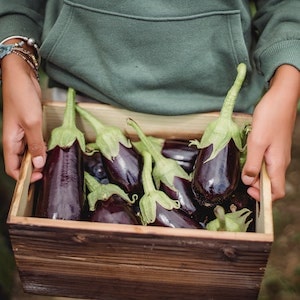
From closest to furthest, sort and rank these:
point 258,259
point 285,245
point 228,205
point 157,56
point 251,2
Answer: point 258,259 < point 228,205 < point 157,56 < point 251,2 < point 285,245

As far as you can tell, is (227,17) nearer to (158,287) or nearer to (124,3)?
(124,3)

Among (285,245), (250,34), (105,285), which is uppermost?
(250,34)

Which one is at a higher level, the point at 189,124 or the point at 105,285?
the point at 189,124

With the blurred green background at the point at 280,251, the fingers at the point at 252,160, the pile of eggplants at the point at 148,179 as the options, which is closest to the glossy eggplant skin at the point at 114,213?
the pile of eggplants at the point at 148,179

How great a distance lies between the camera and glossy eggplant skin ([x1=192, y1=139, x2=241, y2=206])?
106 centimetres

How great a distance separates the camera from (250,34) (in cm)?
133

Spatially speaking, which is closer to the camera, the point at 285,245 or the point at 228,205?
the point at 228,205

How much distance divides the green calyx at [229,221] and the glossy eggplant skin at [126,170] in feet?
0.50

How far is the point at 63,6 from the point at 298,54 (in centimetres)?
46

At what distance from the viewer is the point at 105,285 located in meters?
1.05

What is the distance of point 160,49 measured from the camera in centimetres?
119

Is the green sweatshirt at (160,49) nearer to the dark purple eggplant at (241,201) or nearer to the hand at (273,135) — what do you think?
the hand at (273,135)

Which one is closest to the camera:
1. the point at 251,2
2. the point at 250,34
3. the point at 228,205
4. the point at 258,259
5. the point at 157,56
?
the point at 258,259

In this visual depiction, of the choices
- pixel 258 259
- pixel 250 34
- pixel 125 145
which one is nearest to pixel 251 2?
pixel 250 34
